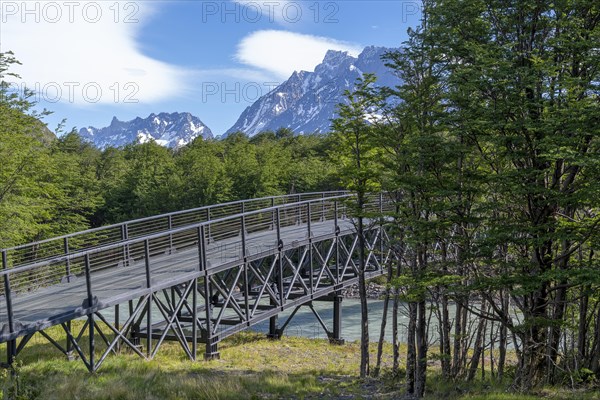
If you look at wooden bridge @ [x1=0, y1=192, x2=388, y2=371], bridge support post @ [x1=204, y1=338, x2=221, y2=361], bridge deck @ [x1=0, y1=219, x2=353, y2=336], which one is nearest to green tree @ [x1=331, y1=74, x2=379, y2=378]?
wooden bridge @ [x1=0, y1=192, x2=388, y2=371]

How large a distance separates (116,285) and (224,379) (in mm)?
4038

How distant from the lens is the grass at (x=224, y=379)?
9648 millimetres

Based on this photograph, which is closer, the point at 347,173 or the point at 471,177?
the point at 471,177

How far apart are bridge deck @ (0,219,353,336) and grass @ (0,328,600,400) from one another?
1.14m

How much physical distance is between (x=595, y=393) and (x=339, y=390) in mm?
5676

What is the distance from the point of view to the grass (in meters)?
9.65

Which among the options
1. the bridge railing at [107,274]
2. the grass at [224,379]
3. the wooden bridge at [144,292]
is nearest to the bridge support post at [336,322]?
the wooden bridge at [144,292]

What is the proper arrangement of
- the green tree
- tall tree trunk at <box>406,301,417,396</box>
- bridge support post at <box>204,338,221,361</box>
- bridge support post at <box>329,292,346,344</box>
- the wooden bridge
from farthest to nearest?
bridge support post at <box>329,292,346,344</box> → the green tree → bridge support post at <box>204,338,221,361</box> → tall tree trunk at <box>406,301,417,396</box> → the wooden bridge

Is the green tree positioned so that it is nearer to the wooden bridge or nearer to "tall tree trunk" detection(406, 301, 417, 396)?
the wooden bridge

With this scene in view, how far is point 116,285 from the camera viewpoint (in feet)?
46.1

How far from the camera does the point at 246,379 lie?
12.7m

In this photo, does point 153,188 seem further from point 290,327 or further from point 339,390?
point 339,390

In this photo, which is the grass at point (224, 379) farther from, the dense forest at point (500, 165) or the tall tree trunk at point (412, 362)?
the dense forest at point (500, 165)

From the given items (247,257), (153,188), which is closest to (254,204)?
(153,188)
